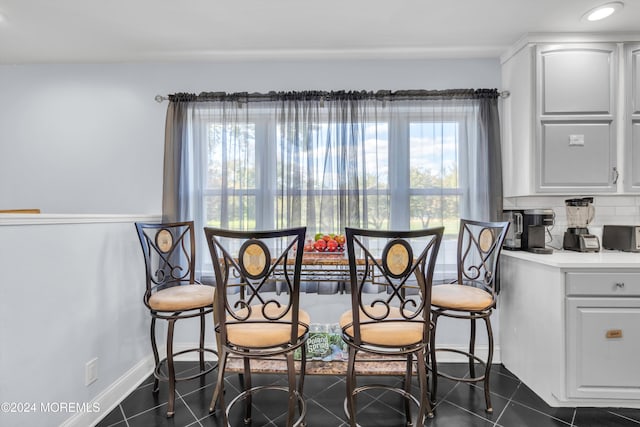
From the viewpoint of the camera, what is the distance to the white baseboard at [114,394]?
5.59 feet

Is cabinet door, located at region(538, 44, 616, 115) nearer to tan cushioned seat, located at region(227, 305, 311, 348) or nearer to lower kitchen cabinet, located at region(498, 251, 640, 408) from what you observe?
lower kitchen cabinet, located at region(498, 251, 640, 408)

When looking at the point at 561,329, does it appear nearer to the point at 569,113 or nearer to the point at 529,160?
the point at 529,160

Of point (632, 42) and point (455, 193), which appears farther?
point (455, 193)

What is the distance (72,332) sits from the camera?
1.67 metres

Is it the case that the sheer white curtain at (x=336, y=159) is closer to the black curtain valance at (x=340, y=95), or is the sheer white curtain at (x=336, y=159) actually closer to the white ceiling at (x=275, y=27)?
the black curtain valance at (x=340, y=95)

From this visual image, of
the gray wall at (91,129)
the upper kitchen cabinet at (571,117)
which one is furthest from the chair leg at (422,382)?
the gray wall at (91,129)

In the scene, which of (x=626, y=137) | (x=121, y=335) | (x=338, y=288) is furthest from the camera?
(x=338, y=288)

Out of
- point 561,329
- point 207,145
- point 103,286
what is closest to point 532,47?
point 561,329

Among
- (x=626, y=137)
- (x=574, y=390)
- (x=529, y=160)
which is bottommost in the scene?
(x=574, y=390)

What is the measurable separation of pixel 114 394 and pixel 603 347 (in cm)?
304

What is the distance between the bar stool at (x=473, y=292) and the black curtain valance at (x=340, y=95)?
3.43ft

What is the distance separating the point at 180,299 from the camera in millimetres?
1890

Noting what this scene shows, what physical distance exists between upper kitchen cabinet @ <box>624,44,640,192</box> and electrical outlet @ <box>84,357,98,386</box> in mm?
3751

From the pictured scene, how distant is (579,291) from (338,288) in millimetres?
1546
